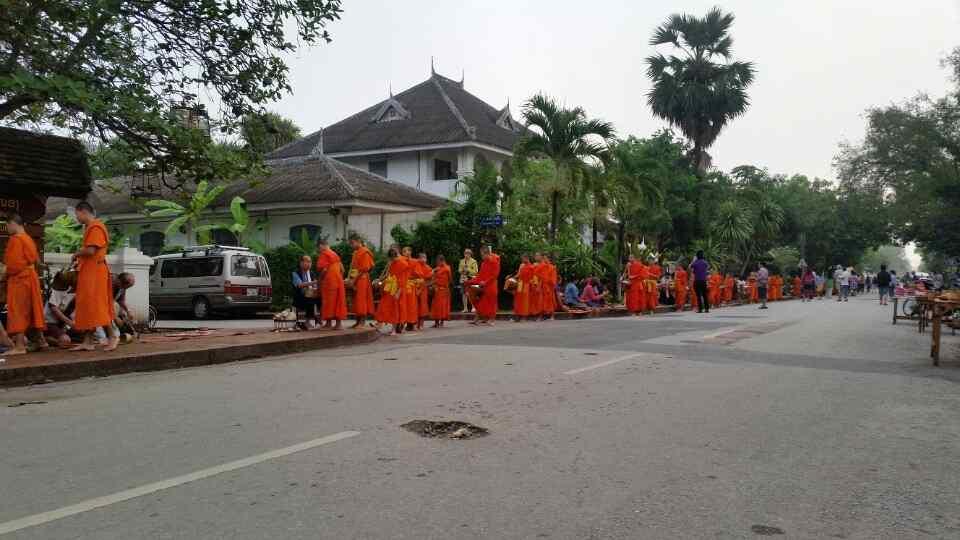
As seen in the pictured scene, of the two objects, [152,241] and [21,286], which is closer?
[21,286]

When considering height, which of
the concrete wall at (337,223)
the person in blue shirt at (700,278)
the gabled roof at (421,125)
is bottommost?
the person in blue shirt at (700,278)

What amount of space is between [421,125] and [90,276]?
93.6 ft

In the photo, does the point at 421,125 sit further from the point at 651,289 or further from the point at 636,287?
the point at 636,287

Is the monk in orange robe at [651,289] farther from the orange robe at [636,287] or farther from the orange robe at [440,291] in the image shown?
the orange robe at [440,291]

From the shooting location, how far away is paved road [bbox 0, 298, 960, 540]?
3820mm

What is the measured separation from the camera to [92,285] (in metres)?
9.93

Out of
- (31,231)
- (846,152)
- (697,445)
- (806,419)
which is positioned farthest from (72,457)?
(846,152)

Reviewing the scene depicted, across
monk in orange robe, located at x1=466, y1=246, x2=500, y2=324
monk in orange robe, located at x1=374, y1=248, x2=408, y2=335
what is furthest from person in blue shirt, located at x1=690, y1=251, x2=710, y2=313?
monk in orange robe, located at x1=374, y1=248, x2=408, y2=335

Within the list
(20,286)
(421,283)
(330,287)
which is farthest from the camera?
(421,283)

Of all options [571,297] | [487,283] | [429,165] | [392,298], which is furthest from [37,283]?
[429,165]

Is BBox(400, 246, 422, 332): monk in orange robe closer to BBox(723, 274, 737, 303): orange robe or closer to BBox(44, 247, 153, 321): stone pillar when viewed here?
BBox(44, 247, 153, 321): stone pillar

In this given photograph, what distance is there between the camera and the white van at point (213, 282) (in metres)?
22.0

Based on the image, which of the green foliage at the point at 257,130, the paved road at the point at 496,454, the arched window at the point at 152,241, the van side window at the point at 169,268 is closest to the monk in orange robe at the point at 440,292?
the green foliage at the point at 257,130

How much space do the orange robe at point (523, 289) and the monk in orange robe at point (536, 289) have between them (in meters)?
0.07
